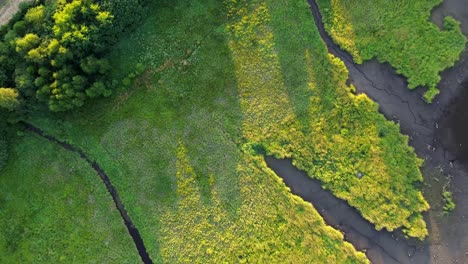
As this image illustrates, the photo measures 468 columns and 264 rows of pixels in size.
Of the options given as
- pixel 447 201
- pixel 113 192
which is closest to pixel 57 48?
pixel 113 192

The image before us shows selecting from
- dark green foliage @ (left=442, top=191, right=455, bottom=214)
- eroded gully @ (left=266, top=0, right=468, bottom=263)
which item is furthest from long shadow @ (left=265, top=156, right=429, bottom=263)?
dark green foliage @ (left=442, top=191, right=455, bottom=214)

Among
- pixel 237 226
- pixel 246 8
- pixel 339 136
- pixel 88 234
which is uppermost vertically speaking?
pixel 246 8

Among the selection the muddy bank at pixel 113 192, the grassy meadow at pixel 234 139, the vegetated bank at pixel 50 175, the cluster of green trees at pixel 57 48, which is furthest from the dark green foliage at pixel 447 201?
the cluster of green trees at pixel 57 48

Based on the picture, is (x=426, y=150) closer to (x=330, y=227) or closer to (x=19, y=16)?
(x=330, y=227)

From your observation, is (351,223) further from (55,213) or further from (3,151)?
(3,151)

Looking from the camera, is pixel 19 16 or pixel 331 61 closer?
pixel 19 16

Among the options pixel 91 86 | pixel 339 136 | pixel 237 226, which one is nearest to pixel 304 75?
pixel 339 136

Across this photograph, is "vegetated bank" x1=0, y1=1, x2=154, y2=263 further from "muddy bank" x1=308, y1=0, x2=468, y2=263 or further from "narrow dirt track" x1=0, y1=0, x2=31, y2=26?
"muddy bank" x1=308, y1=0, x2=468, y2=263
